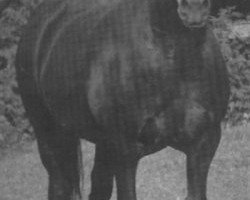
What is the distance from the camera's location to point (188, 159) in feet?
9.70

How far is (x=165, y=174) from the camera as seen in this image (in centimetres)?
816

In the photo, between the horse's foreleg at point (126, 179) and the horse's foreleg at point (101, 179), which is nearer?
the horse's foreleg at point (126, 179)

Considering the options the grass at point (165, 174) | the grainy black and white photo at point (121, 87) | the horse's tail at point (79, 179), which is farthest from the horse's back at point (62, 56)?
the grass at point (165, 174)

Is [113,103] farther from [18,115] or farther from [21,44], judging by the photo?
[18,115]

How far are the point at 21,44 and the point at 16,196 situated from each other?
460 centimetres

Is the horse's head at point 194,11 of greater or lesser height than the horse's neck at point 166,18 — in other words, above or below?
above

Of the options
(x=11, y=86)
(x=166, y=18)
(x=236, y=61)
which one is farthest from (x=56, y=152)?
(x=236, y=61)

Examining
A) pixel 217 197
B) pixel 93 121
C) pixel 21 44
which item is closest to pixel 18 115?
pixel 217 197

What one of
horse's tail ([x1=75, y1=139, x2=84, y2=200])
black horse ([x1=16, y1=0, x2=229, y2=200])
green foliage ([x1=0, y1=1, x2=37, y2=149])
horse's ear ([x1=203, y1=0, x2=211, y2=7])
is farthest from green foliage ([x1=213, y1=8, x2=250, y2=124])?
horse's ear ([x1=203, y1=0, x2=211, y2=7])

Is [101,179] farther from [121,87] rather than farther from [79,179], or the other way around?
[121,87]

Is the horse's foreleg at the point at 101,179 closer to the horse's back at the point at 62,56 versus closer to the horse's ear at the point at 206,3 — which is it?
the horse's back at the point at 62,56

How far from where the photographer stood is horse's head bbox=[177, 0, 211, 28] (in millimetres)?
2740

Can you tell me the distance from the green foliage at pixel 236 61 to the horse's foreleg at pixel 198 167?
659cm

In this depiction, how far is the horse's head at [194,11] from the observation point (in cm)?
274
